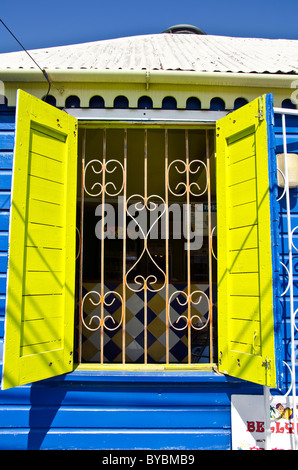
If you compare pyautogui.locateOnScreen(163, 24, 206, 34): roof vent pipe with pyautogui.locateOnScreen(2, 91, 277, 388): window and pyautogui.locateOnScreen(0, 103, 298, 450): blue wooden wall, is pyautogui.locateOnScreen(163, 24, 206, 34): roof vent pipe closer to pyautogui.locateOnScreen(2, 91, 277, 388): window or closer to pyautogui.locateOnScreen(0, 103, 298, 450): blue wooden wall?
pyautogui.locateOnScreen(2, 91, 277, 388): window

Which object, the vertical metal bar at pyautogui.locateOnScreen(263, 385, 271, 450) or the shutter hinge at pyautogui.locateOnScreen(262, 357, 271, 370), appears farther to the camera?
the vertical metal bar at pyautogui.locateOnScreen(263, 385, 271, 450)

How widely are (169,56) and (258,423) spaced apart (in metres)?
3.08

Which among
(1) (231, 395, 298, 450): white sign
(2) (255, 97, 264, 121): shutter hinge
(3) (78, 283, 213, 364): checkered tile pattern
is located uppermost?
(2) (255, 97, 264, 121): shutter hinge

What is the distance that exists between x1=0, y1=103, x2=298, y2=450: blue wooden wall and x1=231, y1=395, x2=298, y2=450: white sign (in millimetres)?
59

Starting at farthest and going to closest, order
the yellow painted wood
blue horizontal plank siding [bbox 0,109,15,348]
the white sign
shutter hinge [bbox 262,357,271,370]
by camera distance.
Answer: blue horizontal plank siding [bbox 0,109,15,348], the white sign, the yellow painted wood, shutter hinge [bbox 262,357,271,370]

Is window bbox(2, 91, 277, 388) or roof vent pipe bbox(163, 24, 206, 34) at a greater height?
roof vent pipe bbox(163, 24, 206, 34)

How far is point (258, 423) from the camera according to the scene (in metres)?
2.67

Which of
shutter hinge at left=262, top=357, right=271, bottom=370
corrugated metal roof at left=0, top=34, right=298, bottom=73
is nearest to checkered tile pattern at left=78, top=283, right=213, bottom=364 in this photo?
shutter hinge at left=262, top=357, right=271, bottom=370

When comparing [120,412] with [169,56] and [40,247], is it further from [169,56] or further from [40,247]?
[169,56]

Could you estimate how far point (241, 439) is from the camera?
8.74 feet

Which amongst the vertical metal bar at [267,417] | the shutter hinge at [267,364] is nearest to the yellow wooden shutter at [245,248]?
the shutter hinge at [267,364]

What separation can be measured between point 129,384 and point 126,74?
2.30 m

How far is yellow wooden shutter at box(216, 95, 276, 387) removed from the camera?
2348 millimetres

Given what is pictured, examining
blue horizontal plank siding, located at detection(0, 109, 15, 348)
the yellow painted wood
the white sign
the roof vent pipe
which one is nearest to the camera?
the yellow painted wood
